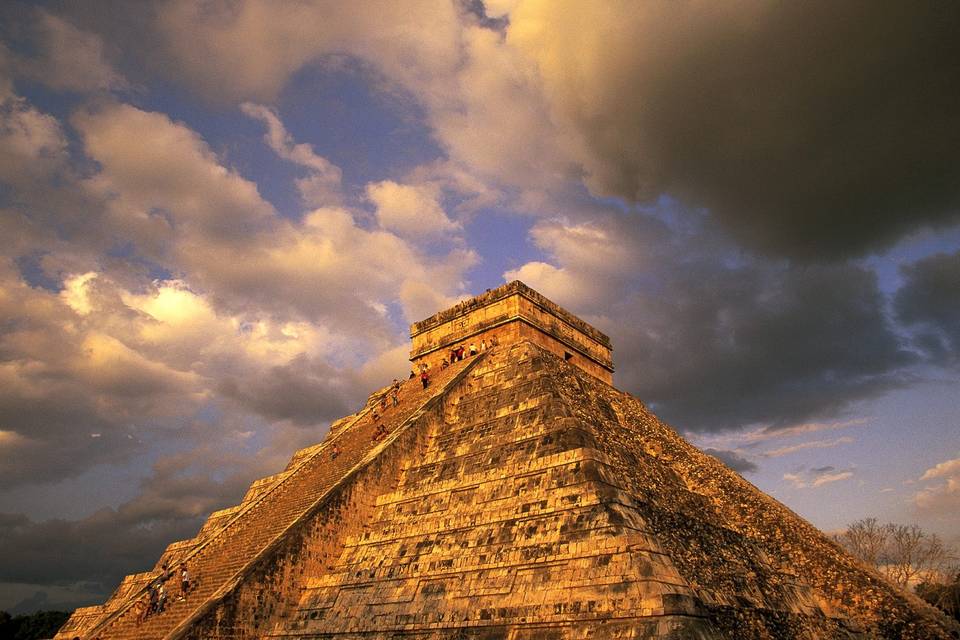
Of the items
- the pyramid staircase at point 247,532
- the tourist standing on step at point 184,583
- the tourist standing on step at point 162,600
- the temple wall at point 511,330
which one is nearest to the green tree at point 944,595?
the temple wall at point 511,330

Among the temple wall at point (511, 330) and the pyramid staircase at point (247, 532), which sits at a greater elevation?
the temple wall at point (511, 330)

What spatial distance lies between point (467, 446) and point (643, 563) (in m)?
4.61

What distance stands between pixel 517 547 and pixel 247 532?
6284 millimetres

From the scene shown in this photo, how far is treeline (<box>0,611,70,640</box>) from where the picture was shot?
41.2 m

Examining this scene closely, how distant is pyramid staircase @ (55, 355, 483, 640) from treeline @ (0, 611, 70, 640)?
33.1 m

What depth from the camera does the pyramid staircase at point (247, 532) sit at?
35.4 ft

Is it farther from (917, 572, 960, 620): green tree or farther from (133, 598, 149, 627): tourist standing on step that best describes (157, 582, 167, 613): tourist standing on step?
(917, 572, 960, 620): green tree

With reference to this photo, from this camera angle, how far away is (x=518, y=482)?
33.6 feet

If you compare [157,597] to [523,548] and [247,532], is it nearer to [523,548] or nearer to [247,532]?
[247,532]

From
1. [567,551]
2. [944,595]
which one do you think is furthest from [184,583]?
[944,595]

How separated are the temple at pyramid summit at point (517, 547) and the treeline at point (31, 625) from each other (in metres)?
33.9

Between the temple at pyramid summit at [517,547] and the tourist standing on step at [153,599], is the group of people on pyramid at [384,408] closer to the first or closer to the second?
the temple at pyramid summit at [517,547]

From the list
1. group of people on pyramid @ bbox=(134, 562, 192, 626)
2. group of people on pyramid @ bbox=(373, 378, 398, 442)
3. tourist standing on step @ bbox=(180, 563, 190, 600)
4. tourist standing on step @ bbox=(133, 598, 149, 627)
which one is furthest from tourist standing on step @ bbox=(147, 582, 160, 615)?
group of people on pyramid @ bbox=(373, 378, 398, 442)

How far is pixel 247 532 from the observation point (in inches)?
505
